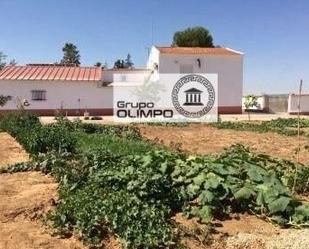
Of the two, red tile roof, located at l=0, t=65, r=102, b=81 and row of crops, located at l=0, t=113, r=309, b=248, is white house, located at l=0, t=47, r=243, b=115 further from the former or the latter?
row of crops, located at l=0, t=113, r=309, b=248

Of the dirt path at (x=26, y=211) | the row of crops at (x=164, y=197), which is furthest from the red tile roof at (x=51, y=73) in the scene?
the row of crops at (x=164, y=197)

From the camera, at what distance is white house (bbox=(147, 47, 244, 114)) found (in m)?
35.4

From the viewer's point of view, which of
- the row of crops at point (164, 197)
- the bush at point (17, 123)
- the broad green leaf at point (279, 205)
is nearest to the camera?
the row of crops at point (164, 197)

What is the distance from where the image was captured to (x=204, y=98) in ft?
110

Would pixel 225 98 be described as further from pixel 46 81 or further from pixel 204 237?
pixel 204 237

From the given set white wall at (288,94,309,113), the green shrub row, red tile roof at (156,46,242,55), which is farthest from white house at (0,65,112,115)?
white wall at (288,94,309,113)

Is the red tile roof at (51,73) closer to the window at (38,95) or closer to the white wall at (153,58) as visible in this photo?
the window at (38,95)

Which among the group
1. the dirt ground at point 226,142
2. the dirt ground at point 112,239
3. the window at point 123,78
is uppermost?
the window at point 123,78

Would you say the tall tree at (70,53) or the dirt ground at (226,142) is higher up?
the tall tree at (70,53)

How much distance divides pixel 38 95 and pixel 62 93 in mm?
1659

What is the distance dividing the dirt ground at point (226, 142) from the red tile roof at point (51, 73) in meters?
16.1

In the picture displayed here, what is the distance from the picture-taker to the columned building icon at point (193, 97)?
32166mm

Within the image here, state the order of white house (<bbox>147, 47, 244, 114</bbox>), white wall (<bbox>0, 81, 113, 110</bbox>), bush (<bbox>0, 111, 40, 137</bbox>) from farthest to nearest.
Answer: white house (<bbox>147, 47, 244, 114</bbox>), white wall (<bbox>0, 81, 113, 110</bbox>), bush (<bbox>0, 111, 40, 137</bbox>)

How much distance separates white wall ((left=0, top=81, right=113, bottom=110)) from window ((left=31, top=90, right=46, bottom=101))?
0.68ft
